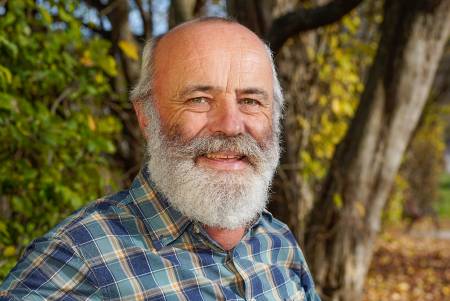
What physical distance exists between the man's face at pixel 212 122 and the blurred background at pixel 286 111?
0.83 metres

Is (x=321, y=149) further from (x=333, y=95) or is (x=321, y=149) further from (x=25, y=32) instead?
(x=25, y=32)

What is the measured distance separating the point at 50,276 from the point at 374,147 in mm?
3031

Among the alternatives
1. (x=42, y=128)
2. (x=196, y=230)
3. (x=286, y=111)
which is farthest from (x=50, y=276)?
(x=286, y=111)

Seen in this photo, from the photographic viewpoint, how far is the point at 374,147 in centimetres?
423

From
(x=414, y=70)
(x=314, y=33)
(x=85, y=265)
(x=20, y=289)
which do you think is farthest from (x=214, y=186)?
(x=314, y=33)

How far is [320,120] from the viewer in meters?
6.22

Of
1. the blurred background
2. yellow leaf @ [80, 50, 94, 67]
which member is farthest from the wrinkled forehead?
yellow leaf @ [80, 50, 94, 67]

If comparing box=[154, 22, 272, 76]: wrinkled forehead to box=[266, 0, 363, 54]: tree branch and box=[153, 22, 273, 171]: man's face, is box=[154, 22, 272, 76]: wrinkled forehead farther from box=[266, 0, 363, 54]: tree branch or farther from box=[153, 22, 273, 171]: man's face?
box=[266, 0, 363, 54]: tree branch

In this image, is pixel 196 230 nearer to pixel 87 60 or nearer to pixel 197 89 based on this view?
pixel 197 89

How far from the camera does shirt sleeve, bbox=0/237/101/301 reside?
62.5 inches

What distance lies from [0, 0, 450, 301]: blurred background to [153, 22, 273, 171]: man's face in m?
0.84

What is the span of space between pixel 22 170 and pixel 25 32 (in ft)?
2.13

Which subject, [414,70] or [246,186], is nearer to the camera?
[246,186]

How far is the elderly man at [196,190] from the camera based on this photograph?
5.77 ft
